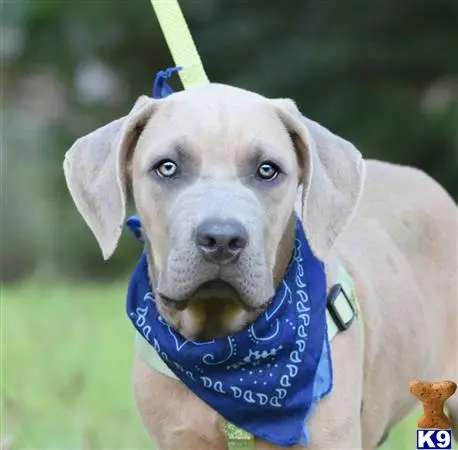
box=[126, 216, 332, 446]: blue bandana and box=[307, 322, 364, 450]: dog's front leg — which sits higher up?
box=[126, 216, 332, 446]: blue bandana

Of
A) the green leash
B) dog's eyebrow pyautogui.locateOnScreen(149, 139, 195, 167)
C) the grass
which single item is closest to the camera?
dog's eyebrow pyautogui.locateOnScreen(149, 139, 195, 167)

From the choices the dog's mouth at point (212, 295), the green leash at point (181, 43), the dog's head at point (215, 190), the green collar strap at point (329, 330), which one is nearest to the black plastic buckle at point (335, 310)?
the green collar strap at point (329, 330)

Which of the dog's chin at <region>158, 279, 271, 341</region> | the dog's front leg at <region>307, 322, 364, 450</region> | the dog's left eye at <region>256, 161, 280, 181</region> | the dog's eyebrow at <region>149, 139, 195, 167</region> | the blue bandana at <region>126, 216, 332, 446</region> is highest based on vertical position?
the dog's eyebrow at <region>149, 139, 195, 167</region>

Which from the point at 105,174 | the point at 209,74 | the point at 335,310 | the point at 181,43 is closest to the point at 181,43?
the point at 181,43

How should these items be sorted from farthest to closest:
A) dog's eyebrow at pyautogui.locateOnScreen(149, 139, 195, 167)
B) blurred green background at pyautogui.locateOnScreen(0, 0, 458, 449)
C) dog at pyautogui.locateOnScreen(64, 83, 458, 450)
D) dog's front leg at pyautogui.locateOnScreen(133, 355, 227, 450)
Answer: blurred green background at pyautogui.locateOnScreen(0, 0, 458, 449)
dog's front leg at pyautogui.locateOnScreen(133, 355, 227, 450)
dog's eyebrow at pyautogui.locateOnScreen(149, 139, 195, 167)
dog at pyautogui.locateOnScreen(64, 83, 458, 450)

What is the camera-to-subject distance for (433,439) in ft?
11.3

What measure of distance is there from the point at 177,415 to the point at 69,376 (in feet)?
9.38

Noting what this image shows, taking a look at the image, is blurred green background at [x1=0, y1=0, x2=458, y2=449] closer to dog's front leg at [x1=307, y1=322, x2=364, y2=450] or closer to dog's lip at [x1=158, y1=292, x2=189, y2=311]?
dog's front leg at [x1=307, y1=322, x2=364, y2=450]

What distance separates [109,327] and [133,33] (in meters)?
7.71

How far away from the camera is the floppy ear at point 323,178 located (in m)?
3.52

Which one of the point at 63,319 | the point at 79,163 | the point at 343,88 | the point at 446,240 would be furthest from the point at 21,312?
the point at 343,88

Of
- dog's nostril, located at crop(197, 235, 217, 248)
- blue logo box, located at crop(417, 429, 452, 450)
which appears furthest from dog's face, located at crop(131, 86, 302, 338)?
blue logo box, located at crop(417, 429, 452, 450)

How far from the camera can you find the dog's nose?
122 inches

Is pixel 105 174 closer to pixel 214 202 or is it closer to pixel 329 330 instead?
pixel 214 202
